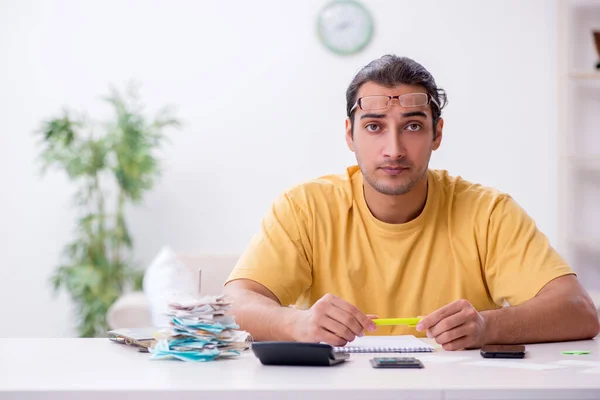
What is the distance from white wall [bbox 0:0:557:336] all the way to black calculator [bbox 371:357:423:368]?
334 centimetres

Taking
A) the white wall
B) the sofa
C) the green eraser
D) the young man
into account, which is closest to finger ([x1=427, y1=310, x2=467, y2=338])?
the green eraser

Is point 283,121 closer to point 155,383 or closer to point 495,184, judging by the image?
point 495,184

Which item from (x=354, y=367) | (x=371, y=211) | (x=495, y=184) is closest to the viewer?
(x=354, y=367)

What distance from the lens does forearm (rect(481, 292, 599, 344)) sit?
1.70 meters

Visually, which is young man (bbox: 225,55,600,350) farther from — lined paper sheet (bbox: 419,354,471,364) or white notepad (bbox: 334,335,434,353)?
lined paper sheet (bbox: 419,354,471,364)

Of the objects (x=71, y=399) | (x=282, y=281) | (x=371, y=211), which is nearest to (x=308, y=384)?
(x=71, y=399)

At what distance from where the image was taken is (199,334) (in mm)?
1510

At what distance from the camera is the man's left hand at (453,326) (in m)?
1.58

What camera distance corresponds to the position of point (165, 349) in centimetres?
149

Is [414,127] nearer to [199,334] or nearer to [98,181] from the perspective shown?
[199,334]

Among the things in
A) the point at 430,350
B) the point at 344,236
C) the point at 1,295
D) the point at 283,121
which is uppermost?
the point at 283,121

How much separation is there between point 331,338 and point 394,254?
54 cm

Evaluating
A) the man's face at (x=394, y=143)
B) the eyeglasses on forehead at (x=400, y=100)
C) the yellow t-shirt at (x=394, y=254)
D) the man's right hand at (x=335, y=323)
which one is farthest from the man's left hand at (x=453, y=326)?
the eyeglasses on forehead at (x=400, y=100)

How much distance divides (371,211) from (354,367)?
0.80 metres
